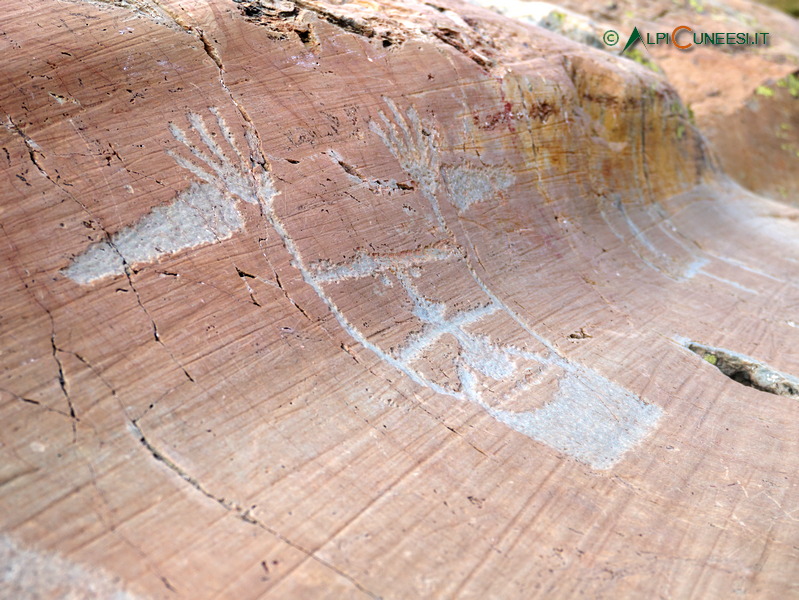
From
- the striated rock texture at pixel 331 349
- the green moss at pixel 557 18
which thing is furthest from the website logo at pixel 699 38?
the striated rock texture at pixel 331 349

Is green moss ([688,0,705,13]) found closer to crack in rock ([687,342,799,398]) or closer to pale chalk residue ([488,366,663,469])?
crack in rock ([687,342,799,398])

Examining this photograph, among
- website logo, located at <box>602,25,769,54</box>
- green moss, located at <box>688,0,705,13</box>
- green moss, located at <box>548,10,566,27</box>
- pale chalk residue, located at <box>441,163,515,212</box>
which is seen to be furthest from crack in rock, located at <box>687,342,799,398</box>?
green moss, located at <box>688,0,705,13</box>

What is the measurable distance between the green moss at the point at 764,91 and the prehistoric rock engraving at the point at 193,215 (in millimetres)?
6981

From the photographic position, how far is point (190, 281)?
2.01 meters

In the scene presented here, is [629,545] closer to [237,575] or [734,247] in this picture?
[237,575]

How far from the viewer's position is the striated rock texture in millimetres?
1597

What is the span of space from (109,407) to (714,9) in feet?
28.8

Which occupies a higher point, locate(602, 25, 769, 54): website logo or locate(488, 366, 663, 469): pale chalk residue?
locate(602, 25, 769, 54): website logo

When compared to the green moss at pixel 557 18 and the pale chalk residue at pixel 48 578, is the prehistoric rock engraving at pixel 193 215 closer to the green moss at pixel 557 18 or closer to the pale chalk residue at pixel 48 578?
the pale chalk residue at pixel 48 578

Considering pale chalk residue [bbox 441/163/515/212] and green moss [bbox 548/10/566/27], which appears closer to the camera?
pale chalk residue [bbox 441/163/515/212]

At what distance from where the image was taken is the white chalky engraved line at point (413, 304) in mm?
2037

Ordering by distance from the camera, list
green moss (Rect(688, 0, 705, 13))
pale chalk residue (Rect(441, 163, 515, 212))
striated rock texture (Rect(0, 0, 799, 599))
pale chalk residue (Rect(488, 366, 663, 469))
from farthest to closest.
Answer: green moss (Rect(688, 0, 705, 13)) → pale chalk residue (Rect(441, 163, 515, 212)) → pale chalk residue (Rect(488, 366, 663, 469)) → striated rock texture (Rect(0, 0, 799, 599))

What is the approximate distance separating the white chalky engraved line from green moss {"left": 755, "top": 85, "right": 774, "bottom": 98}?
6.30 m

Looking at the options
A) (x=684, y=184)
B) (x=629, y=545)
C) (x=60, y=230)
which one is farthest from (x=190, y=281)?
(x=684, y=184)
